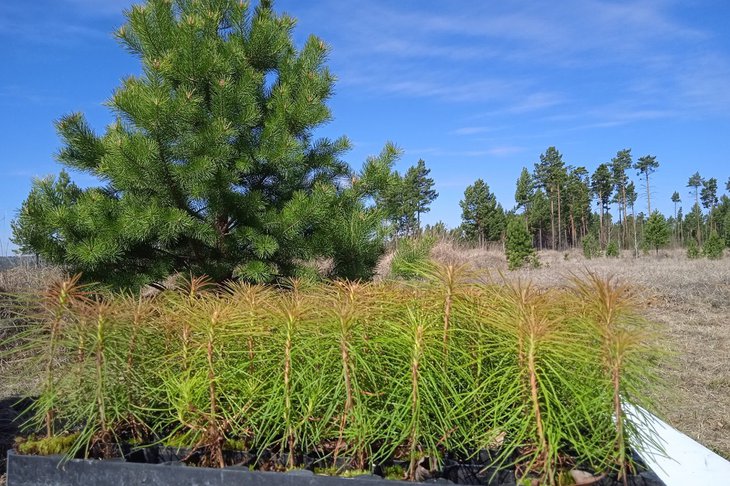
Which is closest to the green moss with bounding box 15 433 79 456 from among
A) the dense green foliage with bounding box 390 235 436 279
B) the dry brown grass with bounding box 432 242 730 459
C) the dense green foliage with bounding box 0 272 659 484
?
the dense green foliage with bounding box 0 272 659 484

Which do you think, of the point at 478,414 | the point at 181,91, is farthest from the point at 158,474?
the point at 181,91

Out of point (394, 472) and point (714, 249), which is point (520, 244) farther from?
point (394, 472)

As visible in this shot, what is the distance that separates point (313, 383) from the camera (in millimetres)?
1359

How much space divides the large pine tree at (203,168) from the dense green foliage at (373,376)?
2.38 metres

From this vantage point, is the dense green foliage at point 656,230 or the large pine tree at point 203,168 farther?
the dense green foliage at point 656,230

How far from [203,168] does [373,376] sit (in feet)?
9.09

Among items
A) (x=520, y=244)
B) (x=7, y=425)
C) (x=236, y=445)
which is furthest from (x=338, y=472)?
(x=520, y=244)

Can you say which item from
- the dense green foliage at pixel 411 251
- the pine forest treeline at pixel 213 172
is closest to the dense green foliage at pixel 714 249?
the dense green foliage at pixel 411 251

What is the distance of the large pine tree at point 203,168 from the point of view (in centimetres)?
385

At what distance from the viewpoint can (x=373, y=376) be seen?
4.53 ft

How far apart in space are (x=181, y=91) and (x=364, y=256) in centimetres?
191

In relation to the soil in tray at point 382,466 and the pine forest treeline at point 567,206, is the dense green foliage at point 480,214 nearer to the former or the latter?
the pine forest treeline at point 567,206

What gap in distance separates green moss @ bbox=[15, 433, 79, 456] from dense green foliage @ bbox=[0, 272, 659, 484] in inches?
1.8

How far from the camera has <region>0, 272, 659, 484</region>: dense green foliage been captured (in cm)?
129
